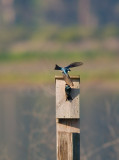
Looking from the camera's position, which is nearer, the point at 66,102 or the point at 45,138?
the point at 66,102

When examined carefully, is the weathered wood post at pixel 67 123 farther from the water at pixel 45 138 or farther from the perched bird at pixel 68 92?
the water at pixel 45 138

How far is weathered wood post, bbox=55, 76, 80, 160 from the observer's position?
714 centimetres

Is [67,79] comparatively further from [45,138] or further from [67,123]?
[45,138]

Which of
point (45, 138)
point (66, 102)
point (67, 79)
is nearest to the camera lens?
point (67, 79)

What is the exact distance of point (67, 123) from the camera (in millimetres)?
7246

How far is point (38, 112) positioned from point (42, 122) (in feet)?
2.69

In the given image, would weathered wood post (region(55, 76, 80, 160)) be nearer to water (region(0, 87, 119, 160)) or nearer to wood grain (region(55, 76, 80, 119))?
wood grain (region(55, 76, 80, 119))

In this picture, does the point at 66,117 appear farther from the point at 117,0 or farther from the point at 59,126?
the point at 117,0

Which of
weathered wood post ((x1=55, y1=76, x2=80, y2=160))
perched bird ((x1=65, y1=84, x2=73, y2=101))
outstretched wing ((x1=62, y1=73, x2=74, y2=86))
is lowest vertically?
weathered wood post ((x1=55, y1=76, x2=80, y2=160))

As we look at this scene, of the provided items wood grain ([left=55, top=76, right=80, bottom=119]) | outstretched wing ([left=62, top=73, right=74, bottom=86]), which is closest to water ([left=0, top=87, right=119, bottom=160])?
wood grain ([left=55, top=76, right=80, bottom=119])

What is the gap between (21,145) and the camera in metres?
13.3

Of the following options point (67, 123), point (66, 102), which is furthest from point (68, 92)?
point (67, 123)

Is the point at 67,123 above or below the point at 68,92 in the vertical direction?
below

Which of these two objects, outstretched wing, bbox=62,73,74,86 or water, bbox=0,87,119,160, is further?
water, bbox=0,87,119,160
